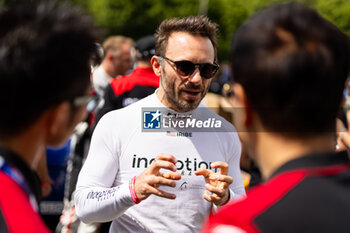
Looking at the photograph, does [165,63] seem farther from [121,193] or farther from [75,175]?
[75,175]

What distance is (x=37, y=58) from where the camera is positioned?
138 centimetres

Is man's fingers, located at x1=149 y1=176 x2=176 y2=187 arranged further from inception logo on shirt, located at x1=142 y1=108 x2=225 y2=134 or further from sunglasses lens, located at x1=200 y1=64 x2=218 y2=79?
sunglasses lens, located at x1=200 y1=64 x2=218 y2=79

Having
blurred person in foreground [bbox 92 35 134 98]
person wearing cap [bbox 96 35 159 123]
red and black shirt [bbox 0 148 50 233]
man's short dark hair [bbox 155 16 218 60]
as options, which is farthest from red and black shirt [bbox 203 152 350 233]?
blurred person in foreground [bbox 92 35 134 98]

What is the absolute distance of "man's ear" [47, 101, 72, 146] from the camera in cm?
150

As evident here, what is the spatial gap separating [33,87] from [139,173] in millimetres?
1329

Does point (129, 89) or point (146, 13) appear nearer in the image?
point (129, 89)

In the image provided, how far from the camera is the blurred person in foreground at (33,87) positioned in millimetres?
1342

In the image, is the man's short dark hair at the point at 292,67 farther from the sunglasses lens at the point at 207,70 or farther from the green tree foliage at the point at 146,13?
the green tree foliage at the point at 146,13

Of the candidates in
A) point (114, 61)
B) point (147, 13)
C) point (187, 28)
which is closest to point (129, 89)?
point (114, 61)

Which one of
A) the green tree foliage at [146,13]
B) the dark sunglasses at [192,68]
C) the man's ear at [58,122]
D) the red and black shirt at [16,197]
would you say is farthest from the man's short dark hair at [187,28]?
the green tree foliage at [146,13]

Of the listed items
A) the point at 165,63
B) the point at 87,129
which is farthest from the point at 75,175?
the point at 165,63

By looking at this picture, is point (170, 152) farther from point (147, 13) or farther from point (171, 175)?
point (147, 13)

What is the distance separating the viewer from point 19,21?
4.75 ft

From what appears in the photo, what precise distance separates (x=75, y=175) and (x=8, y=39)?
3.88m
